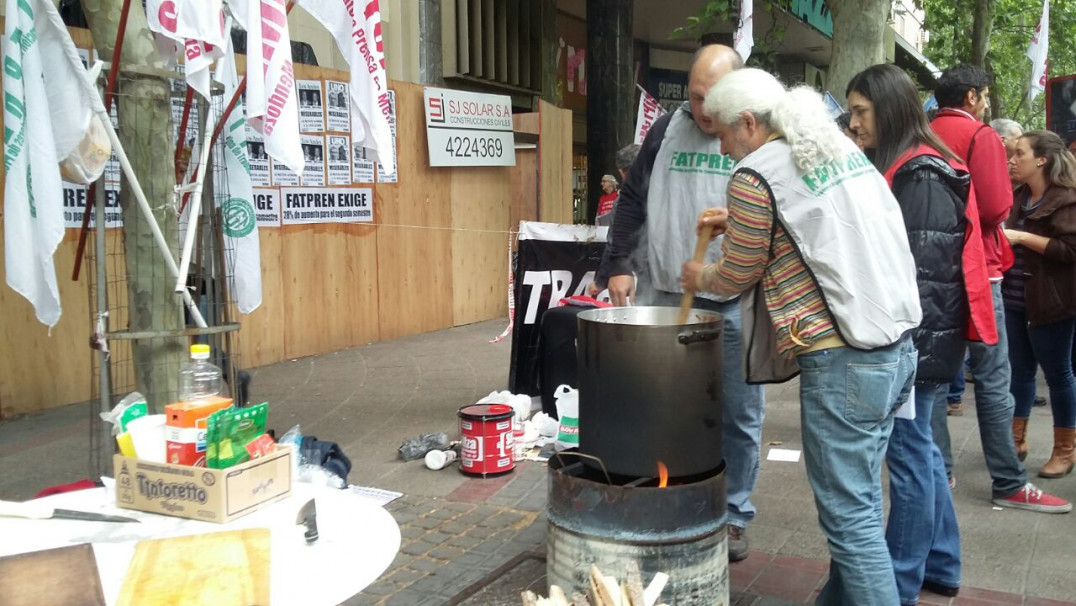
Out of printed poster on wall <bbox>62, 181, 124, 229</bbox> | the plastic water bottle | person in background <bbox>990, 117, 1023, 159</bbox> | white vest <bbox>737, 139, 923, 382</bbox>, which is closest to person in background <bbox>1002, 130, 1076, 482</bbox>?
person in background <bbox>990, 117, 1023, 159</bbox>

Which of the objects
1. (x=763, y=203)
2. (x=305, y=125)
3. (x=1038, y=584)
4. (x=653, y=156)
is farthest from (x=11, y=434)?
(x=1038, y=584)

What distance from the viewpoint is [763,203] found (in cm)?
269

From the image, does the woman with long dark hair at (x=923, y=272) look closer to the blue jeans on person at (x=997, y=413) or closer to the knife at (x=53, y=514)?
the blue jeans on person at (x=997, y=413)

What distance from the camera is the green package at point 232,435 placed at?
222 cm

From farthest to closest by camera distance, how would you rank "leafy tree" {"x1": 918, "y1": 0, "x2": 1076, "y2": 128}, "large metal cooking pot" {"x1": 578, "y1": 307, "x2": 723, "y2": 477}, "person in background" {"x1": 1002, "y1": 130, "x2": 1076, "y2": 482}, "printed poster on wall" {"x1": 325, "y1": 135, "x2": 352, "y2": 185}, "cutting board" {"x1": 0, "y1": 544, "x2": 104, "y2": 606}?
"leafy tree" {"x1": 918, "y1": 0, "x2": 1076, "y2": 128}
"printed poster on wall" {"x1": 325, "y1": 135, "x2": 352, "y2": 185}
"person in background" {"x1": 1002, "y1": 130, "x2": 1076, "y2": 482}
"large metal cooking pot" {"x1": 578, "y1": 307, "x2": 723, "y2": 477}
"cutting board" {"x1": 0, "y1": 544, "x2": 104, "y2": 606}

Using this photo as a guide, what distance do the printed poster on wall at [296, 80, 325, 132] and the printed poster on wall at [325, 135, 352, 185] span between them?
0.69 ft

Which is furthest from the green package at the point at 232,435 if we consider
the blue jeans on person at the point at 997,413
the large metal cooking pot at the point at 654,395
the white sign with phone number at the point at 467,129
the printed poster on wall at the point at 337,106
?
the white sign with phone number at the point at 467,129

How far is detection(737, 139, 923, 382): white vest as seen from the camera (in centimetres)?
264

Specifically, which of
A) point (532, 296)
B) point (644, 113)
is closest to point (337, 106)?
point (644, 113)

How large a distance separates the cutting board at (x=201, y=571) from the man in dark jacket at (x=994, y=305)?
318cm

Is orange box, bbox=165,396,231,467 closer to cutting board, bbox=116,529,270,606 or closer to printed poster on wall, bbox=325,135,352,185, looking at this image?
cutting board, bbox=116,529,270,606

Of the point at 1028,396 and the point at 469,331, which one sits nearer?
the point at 1028,396

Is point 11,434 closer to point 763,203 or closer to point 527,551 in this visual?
point 527,551

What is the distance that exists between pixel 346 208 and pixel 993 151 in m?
6.20
